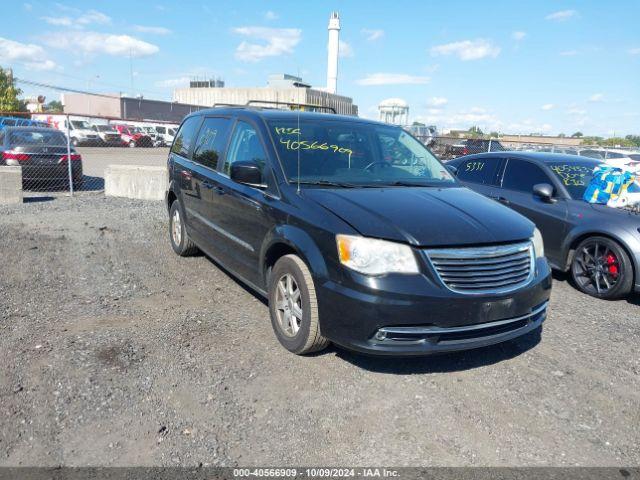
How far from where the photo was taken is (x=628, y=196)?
19.1 feet

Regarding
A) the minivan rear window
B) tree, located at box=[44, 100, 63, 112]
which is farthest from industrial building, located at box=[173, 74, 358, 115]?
the minivan rear window

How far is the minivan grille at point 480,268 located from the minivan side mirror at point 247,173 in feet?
5.07

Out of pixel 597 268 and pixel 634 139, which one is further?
pixel 634 139

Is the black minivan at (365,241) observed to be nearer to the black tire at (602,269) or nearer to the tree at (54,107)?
the black tire at (602,269)

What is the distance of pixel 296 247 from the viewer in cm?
371

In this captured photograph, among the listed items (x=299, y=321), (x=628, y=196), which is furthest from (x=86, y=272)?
(x=628, y=196)

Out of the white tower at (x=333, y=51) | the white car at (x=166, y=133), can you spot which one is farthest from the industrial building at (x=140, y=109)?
the white tower at (x=333, y=51)

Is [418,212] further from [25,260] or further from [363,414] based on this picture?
[25,260]

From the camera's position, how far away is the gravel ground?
2.85 m

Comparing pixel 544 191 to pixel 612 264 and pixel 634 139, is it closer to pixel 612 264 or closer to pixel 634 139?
pixel 612 264

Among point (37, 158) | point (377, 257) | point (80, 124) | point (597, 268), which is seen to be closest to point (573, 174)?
point (597, 268)

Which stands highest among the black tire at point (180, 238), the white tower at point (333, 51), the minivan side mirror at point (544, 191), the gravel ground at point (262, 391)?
the white tower at point (333, 51)

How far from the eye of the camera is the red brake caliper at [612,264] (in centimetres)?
555

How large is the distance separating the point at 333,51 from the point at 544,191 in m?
71.6
